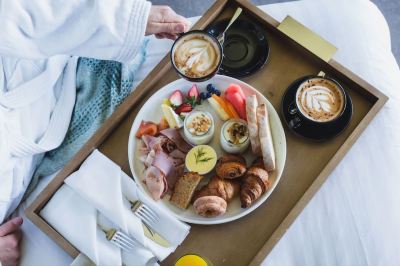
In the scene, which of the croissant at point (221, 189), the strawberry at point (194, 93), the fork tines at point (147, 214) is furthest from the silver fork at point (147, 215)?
the strawberry at point (194, 93)

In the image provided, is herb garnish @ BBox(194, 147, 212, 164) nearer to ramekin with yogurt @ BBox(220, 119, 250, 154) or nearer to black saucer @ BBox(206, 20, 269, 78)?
ramekin with yogurt @ BBox(220, 119, 250, 154)

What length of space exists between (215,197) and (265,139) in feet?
0.58

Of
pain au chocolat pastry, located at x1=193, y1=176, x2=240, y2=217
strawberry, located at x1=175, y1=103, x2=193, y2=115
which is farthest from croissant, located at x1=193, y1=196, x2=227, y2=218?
strawberry, located at x1=175, y1=103, x2=193, y2=115

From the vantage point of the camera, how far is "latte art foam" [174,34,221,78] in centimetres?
114

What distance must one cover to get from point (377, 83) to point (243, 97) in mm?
369

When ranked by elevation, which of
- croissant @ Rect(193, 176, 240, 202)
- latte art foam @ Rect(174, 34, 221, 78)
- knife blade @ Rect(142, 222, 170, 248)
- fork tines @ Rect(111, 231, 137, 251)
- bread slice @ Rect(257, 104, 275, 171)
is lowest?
fork tines @ Rect(111, 231, 137, 251)

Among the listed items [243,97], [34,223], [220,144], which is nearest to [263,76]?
[243,97]

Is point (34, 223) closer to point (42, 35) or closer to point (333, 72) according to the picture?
point (42, 35)

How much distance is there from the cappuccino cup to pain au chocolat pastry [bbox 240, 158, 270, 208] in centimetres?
16

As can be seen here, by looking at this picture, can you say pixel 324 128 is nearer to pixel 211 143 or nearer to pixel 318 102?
pixel 318 102

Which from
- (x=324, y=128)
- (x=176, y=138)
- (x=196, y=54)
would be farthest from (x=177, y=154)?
(x=324, y=128)

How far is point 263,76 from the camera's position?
121cm

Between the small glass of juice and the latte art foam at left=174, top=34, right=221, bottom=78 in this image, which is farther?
the latte art foam at left=174, top=34, right=221, bottom=78

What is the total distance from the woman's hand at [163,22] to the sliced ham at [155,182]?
1.14 ft
